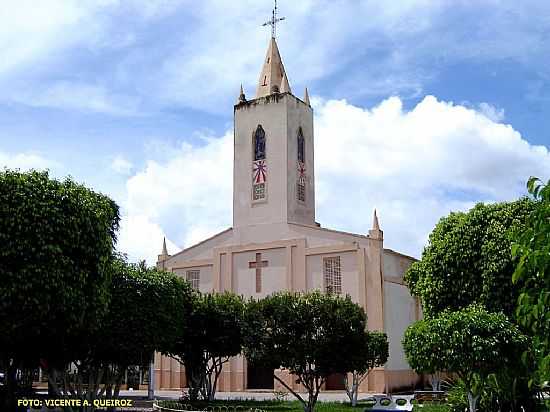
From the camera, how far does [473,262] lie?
20.1 m

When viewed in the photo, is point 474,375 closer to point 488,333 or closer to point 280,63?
point 488,333

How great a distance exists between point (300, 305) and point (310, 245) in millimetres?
16918

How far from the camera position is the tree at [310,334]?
19000 mm

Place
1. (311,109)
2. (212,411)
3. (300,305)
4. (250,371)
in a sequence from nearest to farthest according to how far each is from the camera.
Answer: (300,305), (212,411), (250,371), (311,109)

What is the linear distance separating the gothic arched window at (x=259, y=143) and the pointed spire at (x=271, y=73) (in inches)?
93.3

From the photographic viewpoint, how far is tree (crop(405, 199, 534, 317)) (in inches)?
762

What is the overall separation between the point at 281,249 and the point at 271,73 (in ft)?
35.8

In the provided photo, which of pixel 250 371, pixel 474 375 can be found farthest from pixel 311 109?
pixel 474 375

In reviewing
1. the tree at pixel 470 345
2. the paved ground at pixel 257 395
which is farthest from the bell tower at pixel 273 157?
the tree at pixel 470 345

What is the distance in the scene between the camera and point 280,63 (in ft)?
134

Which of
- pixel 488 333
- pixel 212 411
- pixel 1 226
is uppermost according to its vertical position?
pixel 1 226

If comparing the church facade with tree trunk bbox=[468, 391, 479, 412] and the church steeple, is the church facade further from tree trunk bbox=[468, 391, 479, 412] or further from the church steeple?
tree trunk bbox=[468, 391, 479, 412]

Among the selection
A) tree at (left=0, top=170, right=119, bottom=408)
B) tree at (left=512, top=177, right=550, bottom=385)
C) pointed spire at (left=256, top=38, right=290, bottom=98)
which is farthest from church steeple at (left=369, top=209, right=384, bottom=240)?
tree at (left=512, top=177, right=550, bottom=385)

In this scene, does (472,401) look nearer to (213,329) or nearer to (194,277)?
(213,329)
